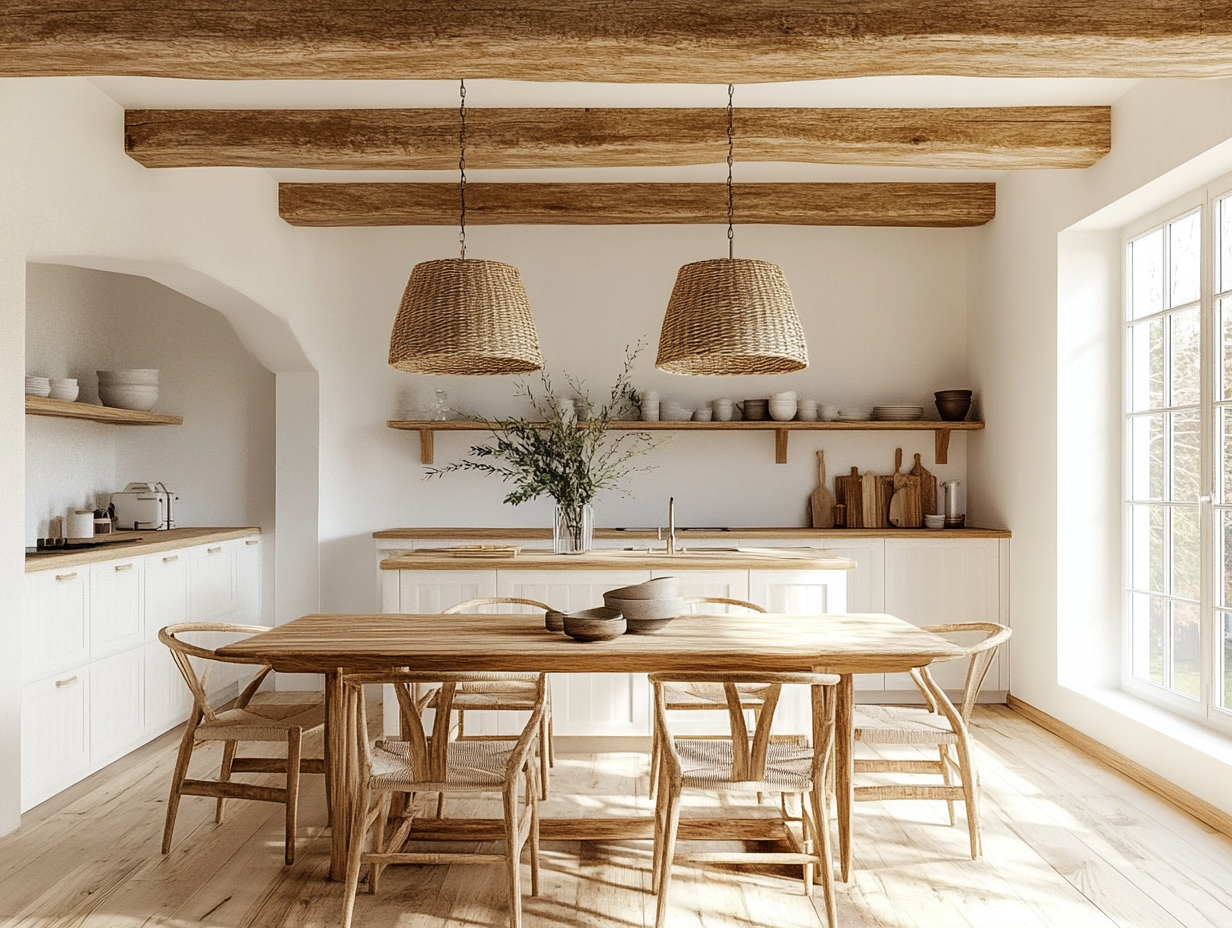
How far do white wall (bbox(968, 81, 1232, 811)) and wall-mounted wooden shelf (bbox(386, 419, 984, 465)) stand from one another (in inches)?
11.7

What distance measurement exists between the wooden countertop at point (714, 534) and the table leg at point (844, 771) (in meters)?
2.49

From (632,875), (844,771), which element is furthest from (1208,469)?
(632,875)

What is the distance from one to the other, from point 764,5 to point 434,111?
6.62ft

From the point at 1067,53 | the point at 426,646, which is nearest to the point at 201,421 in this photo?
the point at 426,646

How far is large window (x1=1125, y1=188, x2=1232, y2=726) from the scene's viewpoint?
155 inches

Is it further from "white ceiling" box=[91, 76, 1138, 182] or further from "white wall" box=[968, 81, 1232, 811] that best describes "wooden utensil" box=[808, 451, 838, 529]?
"white ceiling" box=[91, 76, 1138, 182]

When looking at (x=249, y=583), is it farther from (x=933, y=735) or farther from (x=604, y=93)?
(x=933, y=735)

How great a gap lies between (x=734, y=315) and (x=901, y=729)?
147cm

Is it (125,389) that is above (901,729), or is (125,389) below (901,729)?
above

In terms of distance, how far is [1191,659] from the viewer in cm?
412

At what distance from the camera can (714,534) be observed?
5660 mm

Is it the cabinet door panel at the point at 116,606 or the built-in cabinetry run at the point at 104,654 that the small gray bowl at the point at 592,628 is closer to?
the built-in cabinetry run at the point at 104,654

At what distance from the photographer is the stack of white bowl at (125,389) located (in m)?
5.57

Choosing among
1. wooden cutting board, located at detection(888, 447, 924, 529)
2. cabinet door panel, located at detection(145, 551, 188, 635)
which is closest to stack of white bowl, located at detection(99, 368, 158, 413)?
cabinet door panel, located at detection(145, 551, 188, 635)
